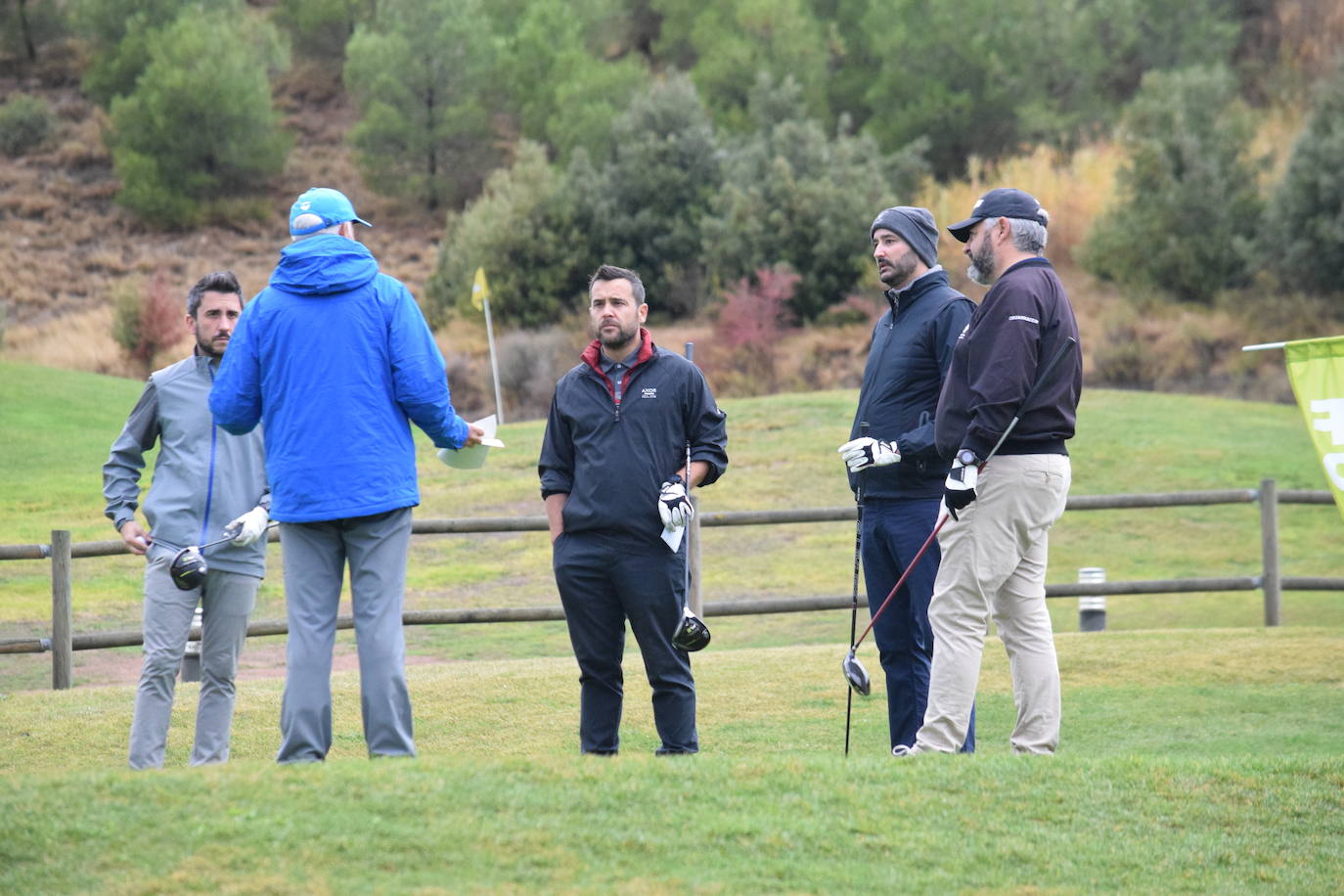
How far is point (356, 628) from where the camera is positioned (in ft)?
17.6

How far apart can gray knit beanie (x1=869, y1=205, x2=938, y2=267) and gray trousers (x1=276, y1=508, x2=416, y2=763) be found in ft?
7.78

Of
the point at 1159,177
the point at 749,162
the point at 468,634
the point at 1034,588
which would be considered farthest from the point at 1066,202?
the point at 1034,588

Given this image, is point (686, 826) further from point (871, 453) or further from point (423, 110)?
point (423, 110)

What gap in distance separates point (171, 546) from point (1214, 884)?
3929 mm

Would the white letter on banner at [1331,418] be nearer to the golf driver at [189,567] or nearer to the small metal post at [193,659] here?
the golf driver at [189,567]

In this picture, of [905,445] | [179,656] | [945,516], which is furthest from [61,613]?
[945,516]

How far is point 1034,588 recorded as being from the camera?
5.90m

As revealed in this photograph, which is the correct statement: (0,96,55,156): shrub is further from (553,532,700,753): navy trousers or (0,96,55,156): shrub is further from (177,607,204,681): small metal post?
(553,532,700,753): navy trousers

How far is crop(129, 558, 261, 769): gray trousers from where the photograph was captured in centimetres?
605

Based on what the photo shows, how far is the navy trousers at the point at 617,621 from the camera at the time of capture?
19.8 feet

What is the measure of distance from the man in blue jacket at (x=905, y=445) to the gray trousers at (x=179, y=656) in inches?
98.5

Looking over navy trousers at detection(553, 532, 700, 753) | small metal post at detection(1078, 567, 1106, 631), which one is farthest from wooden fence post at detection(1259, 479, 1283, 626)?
navy trousers at detection(553, 532, 700, 753)

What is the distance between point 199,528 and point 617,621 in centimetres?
167

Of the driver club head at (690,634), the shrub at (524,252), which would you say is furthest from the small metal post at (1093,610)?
the shrub at (524,252)
